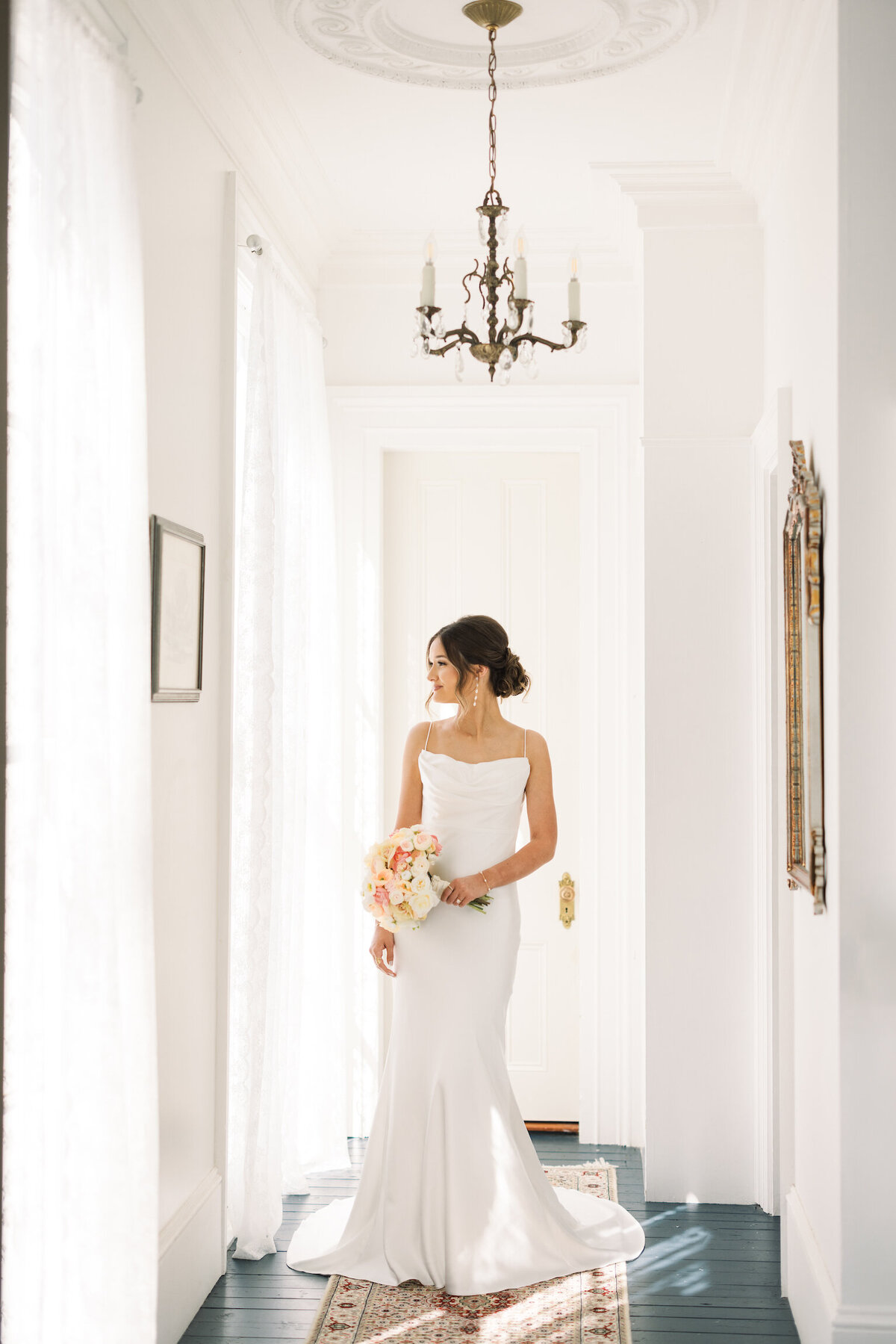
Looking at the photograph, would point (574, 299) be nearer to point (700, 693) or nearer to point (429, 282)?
point (429, 282)

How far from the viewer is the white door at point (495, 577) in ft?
14.9

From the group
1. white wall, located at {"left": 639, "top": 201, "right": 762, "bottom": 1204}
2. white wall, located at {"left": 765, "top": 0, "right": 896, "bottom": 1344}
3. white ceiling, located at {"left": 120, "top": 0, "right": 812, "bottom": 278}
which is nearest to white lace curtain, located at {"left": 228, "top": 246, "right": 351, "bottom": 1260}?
white ceiling, located at {"left": 120, "top": 0, "right": 812, "bottom": 278}

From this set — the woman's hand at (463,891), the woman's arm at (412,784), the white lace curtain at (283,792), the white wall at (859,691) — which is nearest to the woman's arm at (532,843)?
the woman's hand at (463,891)

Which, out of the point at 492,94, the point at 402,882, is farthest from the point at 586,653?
the point at 492,94

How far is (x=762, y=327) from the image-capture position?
3834 millimetres

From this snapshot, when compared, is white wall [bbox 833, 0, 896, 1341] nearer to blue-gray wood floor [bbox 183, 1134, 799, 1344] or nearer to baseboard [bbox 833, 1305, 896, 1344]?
baseboard [bbox 833, 1305, 896, 1344]

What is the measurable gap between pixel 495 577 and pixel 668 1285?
2.50m

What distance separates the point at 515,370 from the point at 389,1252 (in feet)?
9.85

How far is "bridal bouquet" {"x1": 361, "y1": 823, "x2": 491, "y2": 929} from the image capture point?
3.03 metres

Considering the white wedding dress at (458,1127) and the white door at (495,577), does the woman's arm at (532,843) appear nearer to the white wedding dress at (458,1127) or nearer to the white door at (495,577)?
the white wedding dress at (458,1127)

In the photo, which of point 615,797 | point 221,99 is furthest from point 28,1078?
point 615,797

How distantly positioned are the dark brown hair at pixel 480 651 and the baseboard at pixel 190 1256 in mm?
1434

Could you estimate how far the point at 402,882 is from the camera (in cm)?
304

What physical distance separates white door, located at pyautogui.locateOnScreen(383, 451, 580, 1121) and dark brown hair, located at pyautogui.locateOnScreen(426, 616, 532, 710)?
3.60 feet
